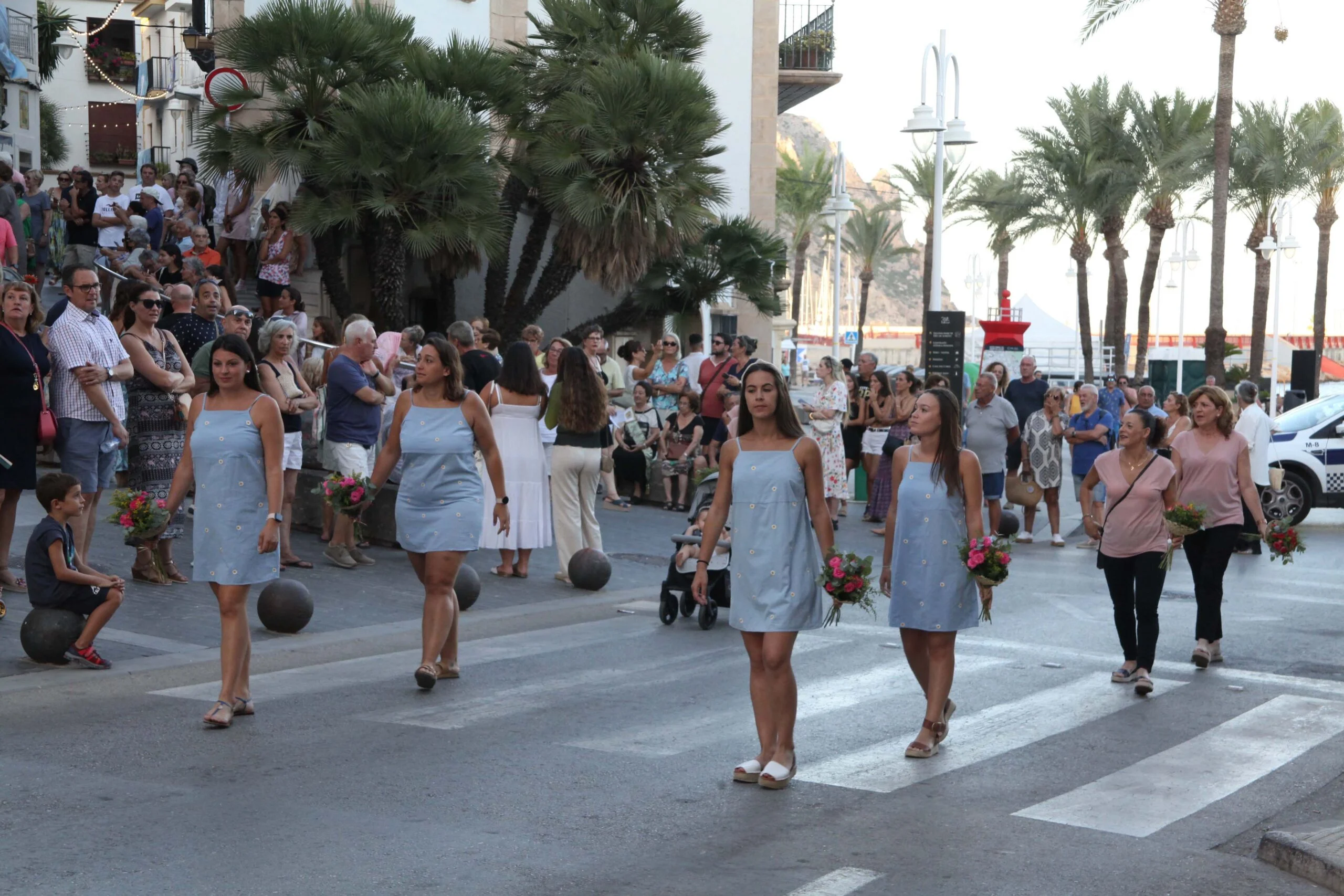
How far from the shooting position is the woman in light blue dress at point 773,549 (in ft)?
22.2

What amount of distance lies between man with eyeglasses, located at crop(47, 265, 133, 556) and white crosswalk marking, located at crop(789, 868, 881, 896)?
6672 millimetres

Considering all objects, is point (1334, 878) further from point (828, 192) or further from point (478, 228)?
point (828, 192)

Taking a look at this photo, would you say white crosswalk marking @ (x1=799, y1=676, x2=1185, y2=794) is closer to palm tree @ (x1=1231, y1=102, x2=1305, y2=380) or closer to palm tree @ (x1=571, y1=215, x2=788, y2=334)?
palm tree @ (x1=571, y1=215, x2=788, y2=334)

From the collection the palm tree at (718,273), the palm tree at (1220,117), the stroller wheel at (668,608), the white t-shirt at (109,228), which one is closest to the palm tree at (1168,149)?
the palm tree at (1220,117)

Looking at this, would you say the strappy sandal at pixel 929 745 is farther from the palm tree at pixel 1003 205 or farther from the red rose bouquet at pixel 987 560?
the palm tree at pixel 1003 205

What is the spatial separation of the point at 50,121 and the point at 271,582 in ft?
179

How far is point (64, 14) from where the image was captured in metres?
56.6

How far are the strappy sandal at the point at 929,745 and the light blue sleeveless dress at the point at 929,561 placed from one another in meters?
0.46

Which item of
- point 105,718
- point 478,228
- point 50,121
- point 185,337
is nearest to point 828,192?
point 50,121

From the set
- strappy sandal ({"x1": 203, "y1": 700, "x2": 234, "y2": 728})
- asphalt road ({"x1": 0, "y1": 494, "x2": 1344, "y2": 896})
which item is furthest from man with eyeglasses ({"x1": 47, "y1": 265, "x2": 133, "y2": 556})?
strappy sandal ({"x1": 203, "y1": 700, "x2": 234, "y2": 728})

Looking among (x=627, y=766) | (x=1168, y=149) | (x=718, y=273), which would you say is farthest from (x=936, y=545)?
(x=1168, y=149)

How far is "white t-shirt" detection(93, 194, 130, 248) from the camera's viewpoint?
2036 cm

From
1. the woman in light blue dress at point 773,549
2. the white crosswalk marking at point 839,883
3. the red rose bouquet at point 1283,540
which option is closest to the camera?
the white crosswalk marking at point 839,883

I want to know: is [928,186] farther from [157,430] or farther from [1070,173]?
[157,430]
